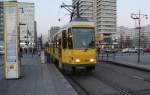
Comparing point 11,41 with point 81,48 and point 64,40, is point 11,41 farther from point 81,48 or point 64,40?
point 64,40

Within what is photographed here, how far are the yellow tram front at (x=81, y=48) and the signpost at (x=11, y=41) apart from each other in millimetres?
4383

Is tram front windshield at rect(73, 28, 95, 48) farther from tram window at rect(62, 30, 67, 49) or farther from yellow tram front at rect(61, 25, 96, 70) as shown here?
tram window at rect(62, 30, 67, 49)

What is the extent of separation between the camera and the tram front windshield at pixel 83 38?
2045 centimetres

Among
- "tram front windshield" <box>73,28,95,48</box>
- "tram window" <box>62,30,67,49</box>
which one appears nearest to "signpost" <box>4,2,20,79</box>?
"tram front windshield" <box>73,28,95,48</box>

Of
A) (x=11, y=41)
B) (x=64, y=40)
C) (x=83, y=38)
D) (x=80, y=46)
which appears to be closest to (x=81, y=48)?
(x=80, y=46)

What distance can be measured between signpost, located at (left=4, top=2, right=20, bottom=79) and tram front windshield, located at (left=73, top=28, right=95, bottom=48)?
462 centimetres

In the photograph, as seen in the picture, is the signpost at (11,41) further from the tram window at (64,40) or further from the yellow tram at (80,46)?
the tram window at (64,40)

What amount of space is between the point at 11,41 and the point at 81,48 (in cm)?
513

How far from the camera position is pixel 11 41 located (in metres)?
17.0

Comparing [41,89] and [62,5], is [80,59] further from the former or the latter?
[62,5]

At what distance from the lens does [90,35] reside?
20.7 meters

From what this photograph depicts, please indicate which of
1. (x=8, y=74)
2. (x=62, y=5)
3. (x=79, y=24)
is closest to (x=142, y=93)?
(x=8, y=74)

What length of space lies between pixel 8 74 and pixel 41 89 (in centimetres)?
476

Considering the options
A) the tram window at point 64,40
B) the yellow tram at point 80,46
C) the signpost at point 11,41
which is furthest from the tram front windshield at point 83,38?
the signpost at point 11,41
